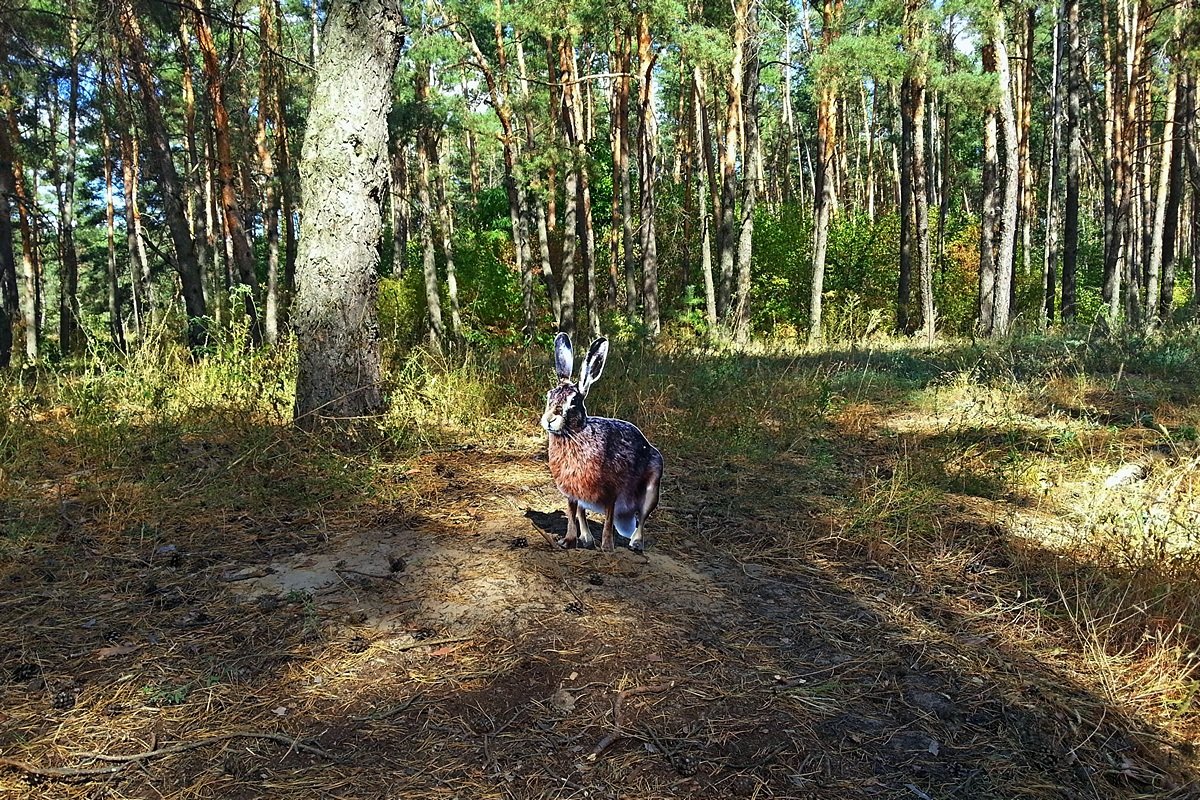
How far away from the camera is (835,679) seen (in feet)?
7.90

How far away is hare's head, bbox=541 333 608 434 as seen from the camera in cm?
284

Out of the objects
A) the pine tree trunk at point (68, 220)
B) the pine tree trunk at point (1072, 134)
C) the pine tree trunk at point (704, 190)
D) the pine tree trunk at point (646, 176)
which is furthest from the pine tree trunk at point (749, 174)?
the pine tree trunk at point (68, 220)

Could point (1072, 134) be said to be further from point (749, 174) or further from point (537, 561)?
point (537, 561)

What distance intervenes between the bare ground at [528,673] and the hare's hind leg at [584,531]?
2.5 inches

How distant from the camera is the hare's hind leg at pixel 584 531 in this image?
121 inches

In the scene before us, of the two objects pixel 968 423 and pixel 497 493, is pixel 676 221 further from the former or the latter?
pixel 497 493

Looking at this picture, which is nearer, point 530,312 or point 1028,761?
point 1028,761

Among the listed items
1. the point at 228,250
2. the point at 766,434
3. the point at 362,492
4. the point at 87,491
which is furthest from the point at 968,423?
the point at 228,250

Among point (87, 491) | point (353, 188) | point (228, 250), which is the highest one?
point (228, 250)

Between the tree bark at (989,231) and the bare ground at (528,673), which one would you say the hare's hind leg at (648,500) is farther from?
the tree bark at (989,231)

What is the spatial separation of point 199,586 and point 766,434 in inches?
150

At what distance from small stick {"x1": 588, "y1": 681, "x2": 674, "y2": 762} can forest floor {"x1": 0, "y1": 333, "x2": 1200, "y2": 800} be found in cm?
1

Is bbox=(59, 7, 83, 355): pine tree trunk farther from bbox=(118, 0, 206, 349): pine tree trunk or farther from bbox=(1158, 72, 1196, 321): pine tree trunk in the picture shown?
bbox=(1158, 72, 1196, 321): pine tree trunk

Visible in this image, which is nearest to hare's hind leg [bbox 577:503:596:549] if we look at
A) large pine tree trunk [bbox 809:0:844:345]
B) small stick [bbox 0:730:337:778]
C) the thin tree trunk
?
small stick [bbox 0:730:337:778]
